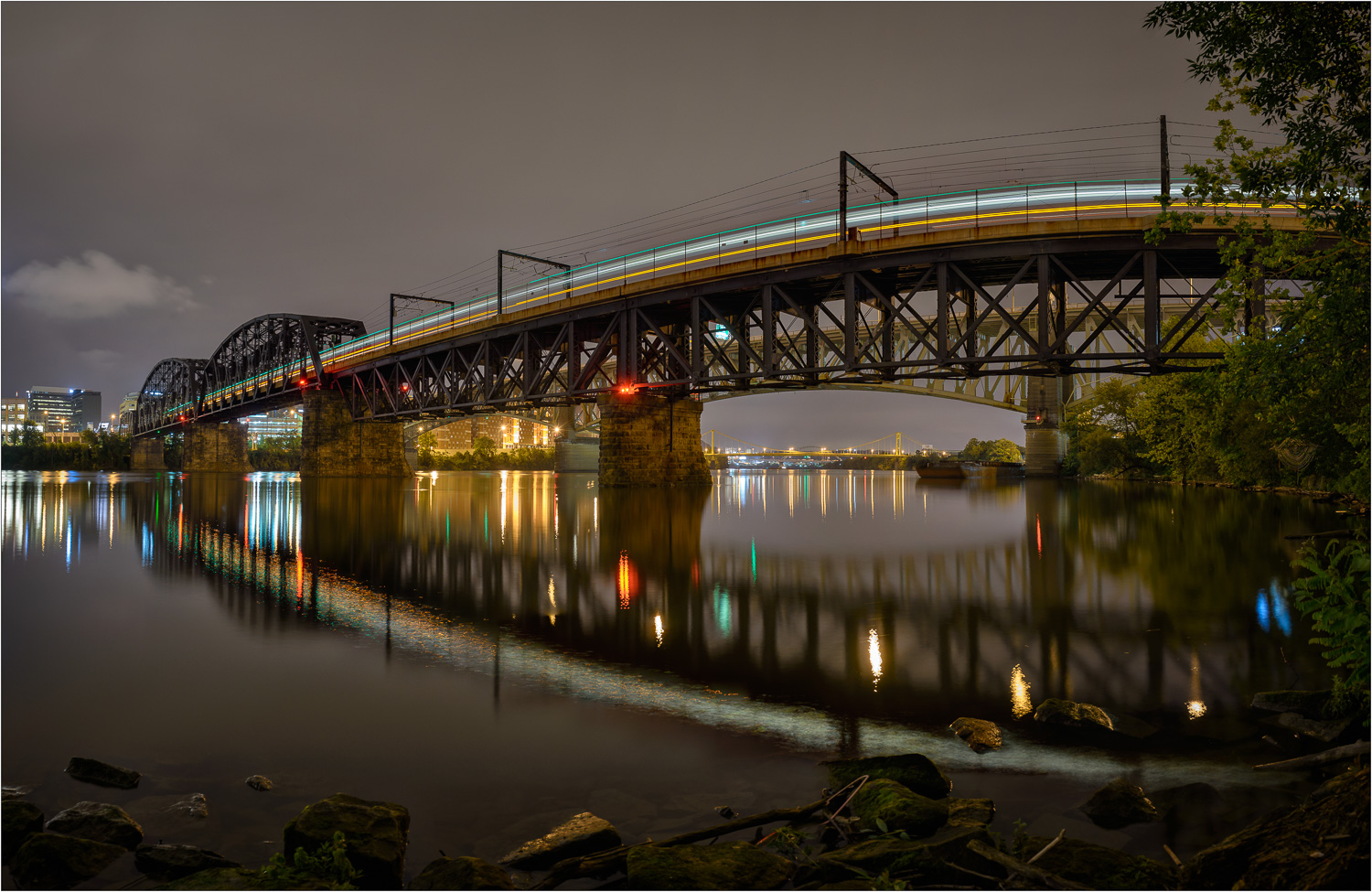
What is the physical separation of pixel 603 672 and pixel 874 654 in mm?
2817

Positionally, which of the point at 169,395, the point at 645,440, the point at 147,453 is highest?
the point at 169,395

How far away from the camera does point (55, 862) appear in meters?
3.89

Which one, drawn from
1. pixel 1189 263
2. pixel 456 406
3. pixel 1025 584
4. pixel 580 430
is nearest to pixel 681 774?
pixel 1025 584

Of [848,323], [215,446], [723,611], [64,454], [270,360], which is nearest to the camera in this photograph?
[723,611]

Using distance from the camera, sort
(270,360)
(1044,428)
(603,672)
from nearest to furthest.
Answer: (603,672) < (1044,428) < (270,360)

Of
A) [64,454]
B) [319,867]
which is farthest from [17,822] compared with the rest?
[64,454]

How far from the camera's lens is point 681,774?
4984 millimetres

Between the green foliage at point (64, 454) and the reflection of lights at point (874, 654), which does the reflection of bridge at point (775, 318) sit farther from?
the green foliage at point (64, 454)

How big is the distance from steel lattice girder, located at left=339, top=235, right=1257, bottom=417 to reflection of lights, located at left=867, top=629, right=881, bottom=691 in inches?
637

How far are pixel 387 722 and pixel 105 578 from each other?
396 inches

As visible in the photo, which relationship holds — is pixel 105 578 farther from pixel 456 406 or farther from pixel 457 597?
pixel 456 406

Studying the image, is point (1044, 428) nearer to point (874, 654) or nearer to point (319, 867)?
point (874, 654)

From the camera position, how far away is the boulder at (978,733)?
A: 548 centimetres

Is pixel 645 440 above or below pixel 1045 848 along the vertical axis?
above
